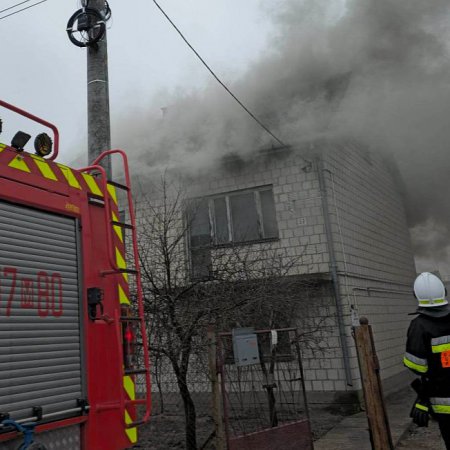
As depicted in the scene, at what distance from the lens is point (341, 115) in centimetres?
897

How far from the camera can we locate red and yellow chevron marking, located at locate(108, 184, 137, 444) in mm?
2936

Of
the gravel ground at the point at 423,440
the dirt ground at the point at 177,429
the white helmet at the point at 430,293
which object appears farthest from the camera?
the dirt ground at the point at 177,429

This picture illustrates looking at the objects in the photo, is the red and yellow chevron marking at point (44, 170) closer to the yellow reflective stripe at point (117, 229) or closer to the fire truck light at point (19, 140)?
the fire truck light at point (19, 140)

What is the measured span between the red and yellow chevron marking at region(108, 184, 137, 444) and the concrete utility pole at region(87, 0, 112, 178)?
1.49 m

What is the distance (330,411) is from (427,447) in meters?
2.56

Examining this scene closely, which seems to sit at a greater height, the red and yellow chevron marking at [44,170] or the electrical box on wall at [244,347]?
the red and yellow chevron marking at [44,170]

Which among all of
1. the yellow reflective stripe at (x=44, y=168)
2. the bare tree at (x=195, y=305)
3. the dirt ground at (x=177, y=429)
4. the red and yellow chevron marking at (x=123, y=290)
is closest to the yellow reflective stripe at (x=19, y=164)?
the yellow reflective stripe at (x=44, y=168)

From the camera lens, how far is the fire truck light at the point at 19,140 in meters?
2.63

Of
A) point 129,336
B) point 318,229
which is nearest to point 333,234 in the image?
point 318,229

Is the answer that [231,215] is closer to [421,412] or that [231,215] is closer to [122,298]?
[421,412]

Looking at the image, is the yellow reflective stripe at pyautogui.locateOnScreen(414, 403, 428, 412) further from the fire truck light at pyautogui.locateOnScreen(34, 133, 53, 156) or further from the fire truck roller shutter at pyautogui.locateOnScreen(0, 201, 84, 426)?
the fire truck light at pyautogui.locateOnScreen(34, 133, 53, 156)

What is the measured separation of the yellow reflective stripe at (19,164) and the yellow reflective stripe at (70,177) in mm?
303

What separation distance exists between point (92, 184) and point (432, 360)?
2852mm

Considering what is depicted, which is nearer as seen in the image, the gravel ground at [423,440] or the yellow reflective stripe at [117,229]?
the yellow reflective stripe at [117,229]
